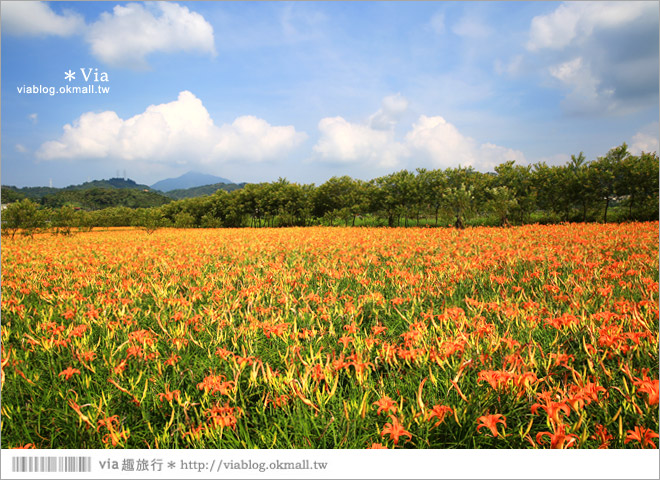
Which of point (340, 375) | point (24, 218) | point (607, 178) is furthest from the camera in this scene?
point (607, 178)

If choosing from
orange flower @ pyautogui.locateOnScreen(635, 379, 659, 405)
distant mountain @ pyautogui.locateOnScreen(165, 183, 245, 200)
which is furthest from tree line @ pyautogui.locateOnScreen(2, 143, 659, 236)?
orange flower @ pyautogui.locateOnScreen(635, 379, 659, 405)

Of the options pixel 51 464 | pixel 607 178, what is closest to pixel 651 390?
pixel 51 464

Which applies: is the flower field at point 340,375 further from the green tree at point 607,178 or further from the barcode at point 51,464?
the green tree at point 607,178

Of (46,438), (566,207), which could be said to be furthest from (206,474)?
(566,207)

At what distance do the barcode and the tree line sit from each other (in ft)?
17.9

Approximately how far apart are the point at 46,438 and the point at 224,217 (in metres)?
48.7

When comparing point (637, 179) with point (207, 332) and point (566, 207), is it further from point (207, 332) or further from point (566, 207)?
point (207, 332)

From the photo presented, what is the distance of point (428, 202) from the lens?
33062mm

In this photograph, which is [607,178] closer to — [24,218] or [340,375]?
[340,375]

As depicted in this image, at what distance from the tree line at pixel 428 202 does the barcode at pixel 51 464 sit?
5.46 metres

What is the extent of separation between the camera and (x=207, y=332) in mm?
2891

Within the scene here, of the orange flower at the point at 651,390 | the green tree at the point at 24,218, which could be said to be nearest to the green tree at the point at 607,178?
the orange flower at the point at 651,390

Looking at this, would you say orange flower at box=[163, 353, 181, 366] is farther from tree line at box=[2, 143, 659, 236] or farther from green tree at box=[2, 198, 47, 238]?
green tree at box=[2, 198, 47, 238]

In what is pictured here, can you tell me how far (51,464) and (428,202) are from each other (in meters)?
34.1
